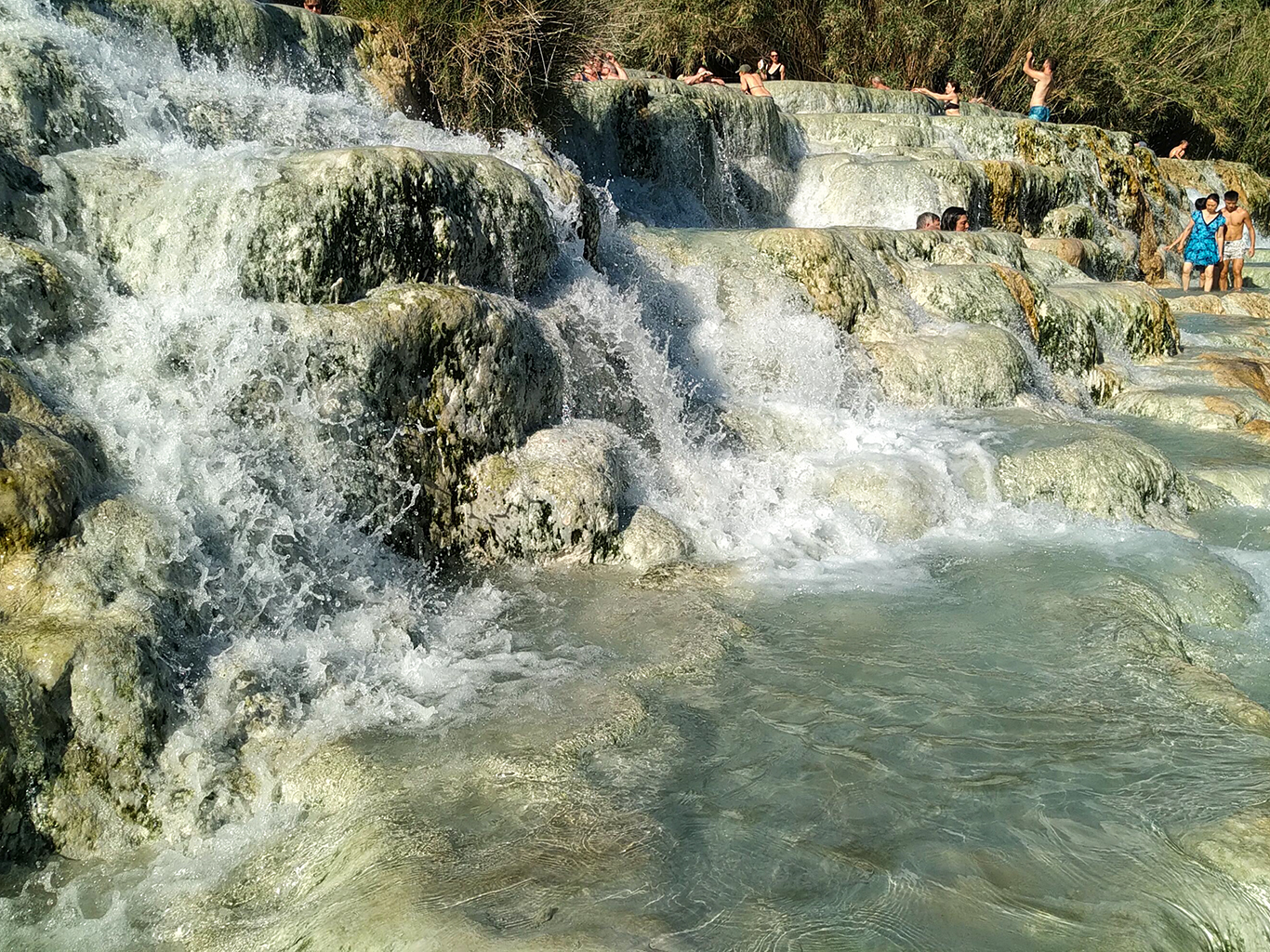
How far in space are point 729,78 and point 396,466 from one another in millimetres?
15188

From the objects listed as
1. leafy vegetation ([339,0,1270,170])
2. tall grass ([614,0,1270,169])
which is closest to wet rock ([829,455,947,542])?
leafy vegetation ([339,0,1270,170])

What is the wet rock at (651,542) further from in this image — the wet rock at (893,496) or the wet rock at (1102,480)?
the wet rock at (1102,480)

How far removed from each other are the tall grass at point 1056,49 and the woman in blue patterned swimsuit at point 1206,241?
7092 mm

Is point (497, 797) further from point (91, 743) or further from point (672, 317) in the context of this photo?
point (672, 317)

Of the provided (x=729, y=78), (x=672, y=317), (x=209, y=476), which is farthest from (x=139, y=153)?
(x=729, y=78)

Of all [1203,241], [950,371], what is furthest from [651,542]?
[1203,241]

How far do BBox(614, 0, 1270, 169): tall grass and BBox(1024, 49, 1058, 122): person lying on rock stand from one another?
2.49 feet

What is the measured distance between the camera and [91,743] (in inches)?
129

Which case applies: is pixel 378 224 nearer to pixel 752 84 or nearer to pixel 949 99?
pixel 752 84

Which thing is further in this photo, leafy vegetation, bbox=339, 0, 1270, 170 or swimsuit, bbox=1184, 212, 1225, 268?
leafy vegetation, bbox=339, 0, 1270, 170

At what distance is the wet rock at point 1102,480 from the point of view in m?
6.18

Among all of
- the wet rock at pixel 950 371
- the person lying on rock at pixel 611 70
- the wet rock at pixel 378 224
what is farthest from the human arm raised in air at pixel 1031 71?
the wet rock at pixel 378 224

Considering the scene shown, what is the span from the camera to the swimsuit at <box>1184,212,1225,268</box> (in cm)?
1284

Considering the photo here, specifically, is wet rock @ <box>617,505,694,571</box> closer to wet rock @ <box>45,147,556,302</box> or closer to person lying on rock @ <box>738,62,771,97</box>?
wet rock @ <box>45,147,556,302</box>
